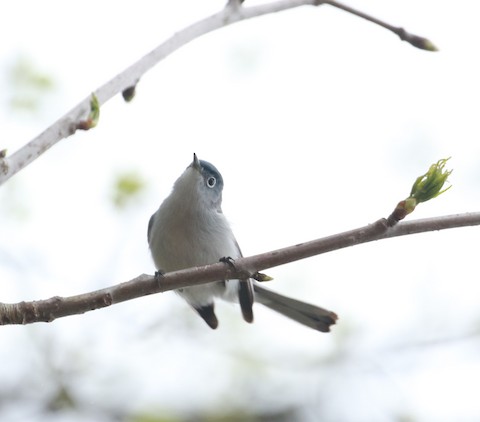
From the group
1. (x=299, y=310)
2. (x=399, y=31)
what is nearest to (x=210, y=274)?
(x=399, y=31)

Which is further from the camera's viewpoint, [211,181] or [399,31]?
[211,181]

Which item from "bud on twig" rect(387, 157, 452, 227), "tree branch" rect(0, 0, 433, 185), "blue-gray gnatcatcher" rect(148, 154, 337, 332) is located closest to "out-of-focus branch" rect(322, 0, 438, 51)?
"tree branch" rect(0, 0, 433, 185)

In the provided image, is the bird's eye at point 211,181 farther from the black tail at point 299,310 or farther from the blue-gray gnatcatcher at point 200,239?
the black tail at point 299,310

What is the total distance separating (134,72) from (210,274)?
63cm

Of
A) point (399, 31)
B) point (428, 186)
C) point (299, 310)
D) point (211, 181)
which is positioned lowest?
point (428, 186)

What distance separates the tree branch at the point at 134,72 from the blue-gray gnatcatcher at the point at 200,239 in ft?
5.95

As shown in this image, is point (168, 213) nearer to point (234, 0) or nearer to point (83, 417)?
point (83, 417)

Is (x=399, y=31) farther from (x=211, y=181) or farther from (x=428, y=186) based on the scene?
(x=211, y=181)

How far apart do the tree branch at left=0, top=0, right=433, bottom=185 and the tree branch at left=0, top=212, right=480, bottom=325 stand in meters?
0.50

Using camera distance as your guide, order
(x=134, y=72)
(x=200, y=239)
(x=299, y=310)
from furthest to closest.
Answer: (x=299, y=310), (x=200, y=239), (x=134, y=72)

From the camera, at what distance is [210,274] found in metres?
2.22

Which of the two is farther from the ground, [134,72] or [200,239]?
[200,239]

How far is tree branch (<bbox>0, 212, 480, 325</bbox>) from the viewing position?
80.1 inches

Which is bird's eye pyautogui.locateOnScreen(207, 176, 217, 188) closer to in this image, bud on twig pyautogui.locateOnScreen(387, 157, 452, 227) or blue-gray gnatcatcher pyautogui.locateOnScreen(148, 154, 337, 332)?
blue-gray gnatcatcher pyautogui.locateOnScreen(148, 154, 337, 332)
